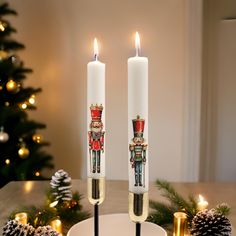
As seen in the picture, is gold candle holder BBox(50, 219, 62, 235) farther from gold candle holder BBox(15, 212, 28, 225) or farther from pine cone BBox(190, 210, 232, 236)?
pine cone BBox(190, 210, 232, 236)

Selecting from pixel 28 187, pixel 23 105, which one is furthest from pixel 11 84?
pixel 28 187

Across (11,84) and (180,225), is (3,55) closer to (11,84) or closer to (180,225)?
(11,84)

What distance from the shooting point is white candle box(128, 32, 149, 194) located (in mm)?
481

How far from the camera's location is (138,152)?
492 millimetres

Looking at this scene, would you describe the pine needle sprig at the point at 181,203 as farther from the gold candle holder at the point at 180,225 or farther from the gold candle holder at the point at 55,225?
the gold candle holder at the point at 55,225

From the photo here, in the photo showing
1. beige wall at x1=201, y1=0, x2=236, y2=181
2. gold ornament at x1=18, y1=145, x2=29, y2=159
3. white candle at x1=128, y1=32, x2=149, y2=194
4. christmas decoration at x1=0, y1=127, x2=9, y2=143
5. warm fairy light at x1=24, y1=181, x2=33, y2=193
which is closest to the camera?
white candle at x1=128, y1=32, x2=149, y2=194

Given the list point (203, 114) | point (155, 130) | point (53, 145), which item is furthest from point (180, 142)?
point (53, 145)

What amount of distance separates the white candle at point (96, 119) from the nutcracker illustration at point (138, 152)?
90 mm

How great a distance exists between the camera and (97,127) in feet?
1.84

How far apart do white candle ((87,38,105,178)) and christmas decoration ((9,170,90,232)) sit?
231mm

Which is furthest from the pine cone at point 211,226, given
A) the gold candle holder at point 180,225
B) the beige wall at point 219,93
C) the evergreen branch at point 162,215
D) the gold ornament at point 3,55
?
the beige wall at point 219,93

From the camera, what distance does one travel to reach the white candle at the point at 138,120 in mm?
481

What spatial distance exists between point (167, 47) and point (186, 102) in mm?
402

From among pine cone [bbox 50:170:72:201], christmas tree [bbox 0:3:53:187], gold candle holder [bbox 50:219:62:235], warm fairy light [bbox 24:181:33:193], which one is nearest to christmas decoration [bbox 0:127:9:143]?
christmas tree [bbox 0:3:53:187]
